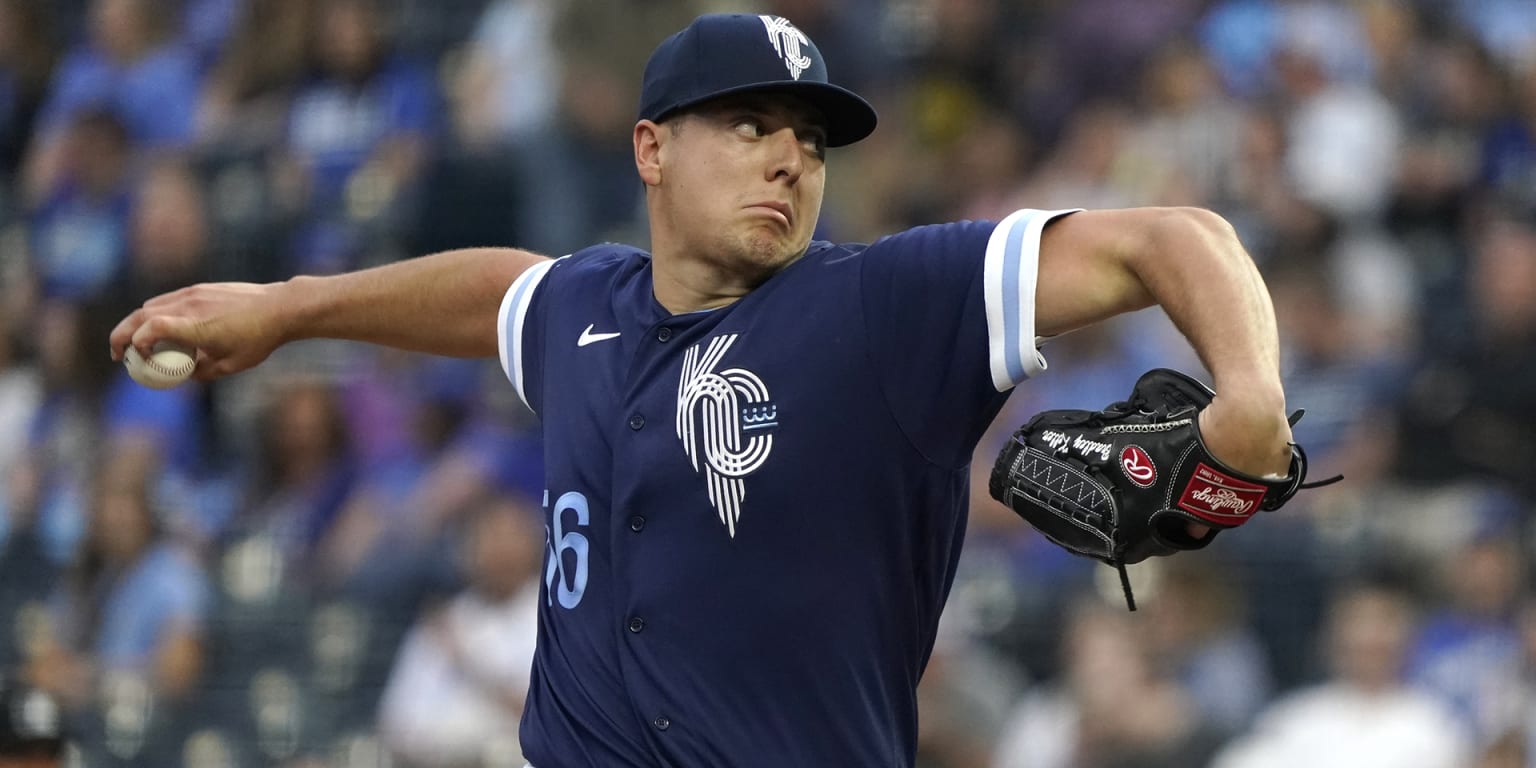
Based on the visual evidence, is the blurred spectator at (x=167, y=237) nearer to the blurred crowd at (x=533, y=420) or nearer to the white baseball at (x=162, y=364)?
the blurred crowd at (x=533, y=420)

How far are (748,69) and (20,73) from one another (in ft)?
31.5

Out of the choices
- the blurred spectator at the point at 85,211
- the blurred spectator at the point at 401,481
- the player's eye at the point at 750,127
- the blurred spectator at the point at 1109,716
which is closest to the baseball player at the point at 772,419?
the player's eye at the point at 750,127

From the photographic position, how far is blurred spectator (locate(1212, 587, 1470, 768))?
6.60 meters

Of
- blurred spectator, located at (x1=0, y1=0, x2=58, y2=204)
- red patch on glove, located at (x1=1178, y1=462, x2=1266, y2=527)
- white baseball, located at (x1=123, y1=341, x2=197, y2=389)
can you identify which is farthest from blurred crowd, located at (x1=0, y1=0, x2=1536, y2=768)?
red patch on glove, located at (x1=1178, y1=462, x2=1266, y2=527)

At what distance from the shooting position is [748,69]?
335 cm

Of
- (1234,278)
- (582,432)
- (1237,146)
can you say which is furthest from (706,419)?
(1237,146)

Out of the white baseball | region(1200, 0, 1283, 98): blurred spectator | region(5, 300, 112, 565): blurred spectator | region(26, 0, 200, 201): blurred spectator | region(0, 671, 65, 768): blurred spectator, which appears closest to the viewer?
the white baseball

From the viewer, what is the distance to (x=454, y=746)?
746cm

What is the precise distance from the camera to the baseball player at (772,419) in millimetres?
3080

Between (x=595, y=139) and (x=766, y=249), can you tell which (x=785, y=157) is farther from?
(x=595, y=139)

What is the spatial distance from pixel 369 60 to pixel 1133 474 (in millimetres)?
8031

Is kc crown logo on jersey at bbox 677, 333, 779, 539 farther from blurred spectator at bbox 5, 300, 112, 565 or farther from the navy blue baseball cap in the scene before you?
blurred spectator at bbox 5, 300, 112, 565

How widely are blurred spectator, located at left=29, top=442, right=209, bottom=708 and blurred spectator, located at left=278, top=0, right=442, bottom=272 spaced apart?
5.41 ft

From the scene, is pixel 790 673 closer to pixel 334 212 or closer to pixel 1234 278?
pixel 1234 278
